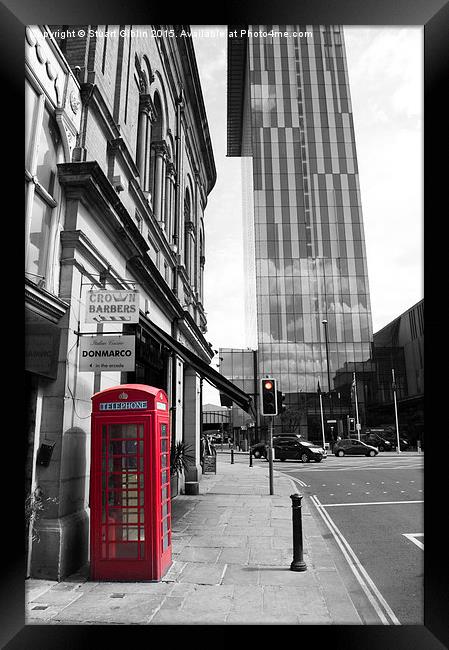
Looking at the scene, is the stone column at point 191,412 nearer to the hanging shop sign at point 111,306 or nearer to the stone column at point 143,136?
the stone column at point 143,136

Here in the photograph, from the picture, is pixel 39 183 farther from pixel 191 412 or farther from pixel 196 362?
pixel 191 412

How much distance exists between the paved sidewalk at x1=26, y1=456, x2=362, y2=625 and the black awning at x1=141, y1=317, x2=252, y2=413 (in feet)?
11.4

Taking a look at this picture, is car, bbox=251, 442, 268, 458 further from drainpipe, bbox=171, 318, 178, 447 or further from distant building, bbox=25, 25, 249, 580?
distant building, bbox=25, 25, 249, 580

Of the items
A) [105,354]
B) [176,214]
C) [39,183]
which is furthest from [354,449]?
[39,183]

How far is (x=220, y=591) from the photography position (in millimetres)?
5613

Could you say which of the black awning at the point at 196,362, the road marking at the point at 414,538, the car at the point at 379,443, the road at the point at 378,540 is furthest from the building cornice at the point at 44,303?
the car at the point at 379,443

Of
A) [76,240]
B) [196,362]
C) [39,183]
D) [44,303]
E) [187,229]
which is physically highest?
[187,229]

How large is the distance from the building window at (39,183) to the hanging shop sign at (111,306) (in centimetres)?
76

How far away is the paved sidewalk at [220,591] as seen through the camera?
484 cm

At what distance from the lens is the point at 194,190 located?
22531 millimetres
